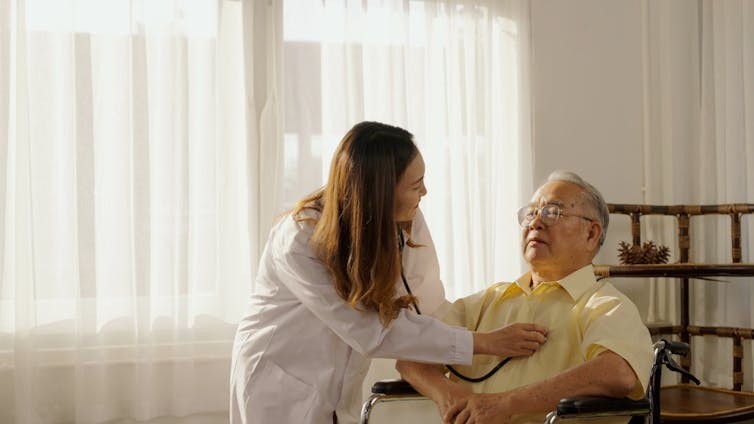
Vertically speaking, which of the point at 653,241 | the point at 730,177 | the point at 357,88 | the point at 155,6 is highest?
the point at 155,6

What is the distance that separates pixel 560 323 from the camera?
2.29 meters

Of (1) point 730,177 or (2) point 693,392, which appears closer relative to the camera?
(2) point 693,392

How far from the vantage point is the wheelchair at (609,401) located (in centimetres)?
195

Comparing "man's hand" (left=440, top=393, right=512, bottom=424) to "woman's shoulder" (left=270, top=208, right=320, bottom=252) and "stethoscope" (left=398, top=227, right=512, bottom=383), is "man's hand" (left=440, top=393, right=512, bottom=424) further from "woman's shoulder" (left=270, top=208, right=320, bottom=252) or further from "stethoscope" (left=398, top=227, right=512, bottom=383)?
"woman's shoulder" (left=270, top=208, right=320, bottom=252)

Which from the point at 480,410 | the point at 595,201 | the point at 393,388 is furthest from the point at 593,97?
the point at 480,410

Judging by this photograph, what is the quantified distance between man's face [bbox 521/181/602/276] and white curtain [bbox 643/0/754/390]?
161 cm

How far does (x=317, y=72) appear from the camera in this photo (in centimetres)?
360

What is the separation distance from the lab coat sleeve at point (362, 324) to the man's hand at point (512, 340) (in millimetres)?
42

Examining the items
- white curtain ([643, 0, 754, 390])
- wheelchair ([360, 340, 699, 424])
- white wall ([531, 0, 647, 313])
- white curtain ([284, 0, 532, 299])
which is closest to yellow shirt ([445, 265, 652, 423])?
wheelchair ([360, 340, 699, 424])

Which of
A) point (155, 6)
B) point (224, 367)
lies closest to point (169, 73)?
point (155, 6)

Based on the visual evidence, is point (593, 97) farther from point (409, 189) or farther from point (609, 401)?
point (609, 401)

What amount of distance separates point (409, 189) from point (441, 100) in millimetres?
1624

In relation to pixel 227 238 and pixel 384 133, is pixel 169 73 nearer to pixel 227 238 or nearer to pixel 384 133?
pixel 227 238

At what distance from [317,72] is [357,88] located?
0.56 feet
